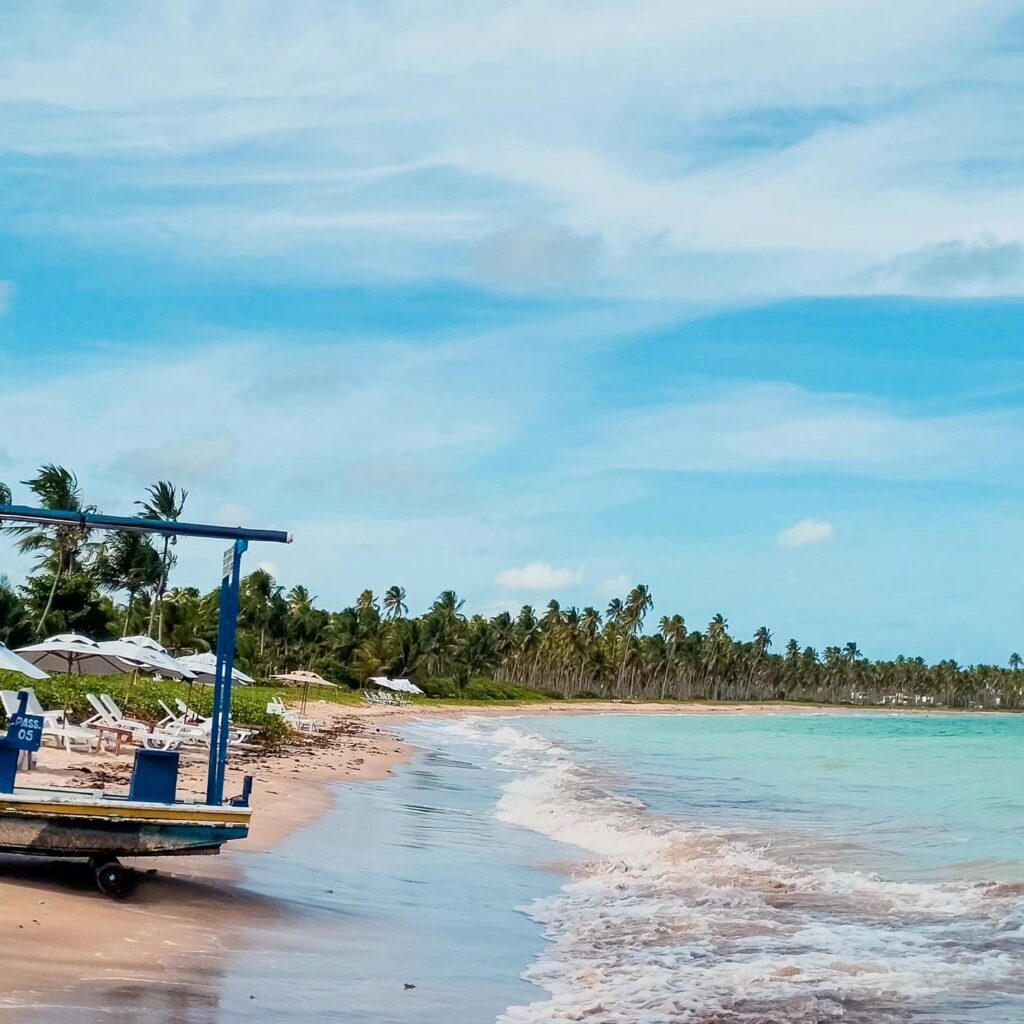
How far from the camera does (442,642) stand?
307 feet

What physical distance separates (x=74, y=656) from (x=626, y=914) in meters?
13.5

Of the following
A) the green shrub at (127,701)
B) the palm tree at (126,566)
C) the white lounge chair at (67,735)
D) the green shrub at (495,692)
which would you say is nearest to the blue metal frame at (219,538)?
the white lounge chair at (67,735)

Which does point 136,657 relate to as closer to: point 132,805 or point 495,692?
point 132,805

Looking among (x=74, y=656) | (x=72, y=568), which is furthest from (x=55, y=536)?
(x=74, y=656)

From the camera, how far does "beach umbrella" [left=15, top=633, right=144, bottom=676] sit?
21.5 m

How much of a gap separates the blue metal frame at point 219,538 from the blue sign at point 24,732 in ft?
4.50

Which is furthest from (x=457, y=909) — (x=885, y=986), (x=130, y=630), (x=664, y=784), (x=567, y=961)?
(x=130, y=630)

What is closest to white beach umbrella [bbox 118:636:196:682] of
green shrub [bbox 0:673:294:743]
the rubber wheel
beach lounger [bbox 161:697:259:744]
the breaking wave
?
beach lounger [bbox 161:697:259:744]

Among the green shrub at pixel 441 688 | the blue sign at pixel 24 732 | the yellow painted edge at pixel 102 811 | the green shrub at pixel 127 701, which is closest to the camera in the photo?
the yellow painted edge at pixel 102 811

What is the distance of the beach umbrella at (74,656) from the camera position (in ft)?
70.6

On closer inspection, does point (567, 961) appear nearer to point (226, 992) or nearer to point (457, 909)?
point (457, 909)

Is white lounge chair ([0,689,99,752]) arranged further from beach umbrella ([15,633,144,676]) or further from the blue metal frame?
the blue metal frame

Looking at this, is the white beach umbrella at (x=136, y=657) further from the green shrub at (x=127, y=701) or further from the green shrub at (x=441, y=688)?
the green shrub at (x=441, y=688)

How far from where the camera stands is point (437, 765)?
97.3 feet
